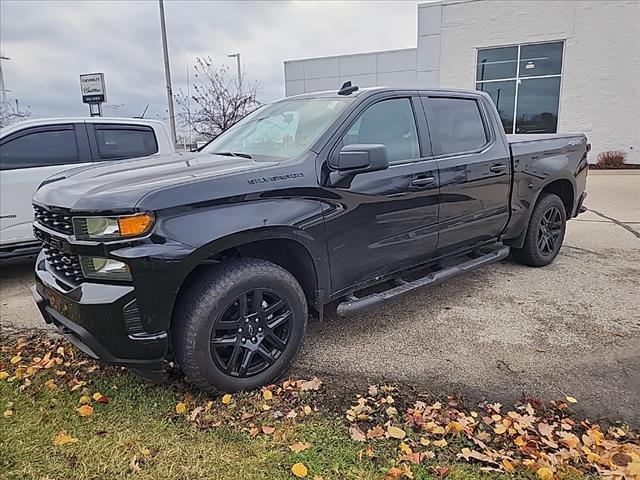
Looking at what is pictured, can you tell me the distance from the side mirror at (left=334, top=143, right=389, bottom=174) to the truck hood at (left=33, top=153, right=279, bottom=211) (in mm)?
450

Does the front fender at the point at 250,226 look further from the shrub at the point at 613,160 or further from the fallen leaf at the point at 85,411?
the shrub at the point at 613,160

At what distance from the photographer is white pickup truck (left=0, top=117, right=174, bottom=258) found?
18.3 ft

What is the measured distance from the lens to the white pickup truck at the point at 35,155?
18.3 ft

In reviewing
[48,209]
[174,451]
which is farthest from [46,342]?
[174,451]

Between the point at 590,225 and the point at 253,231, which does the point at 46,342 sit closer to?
the point at 253,231

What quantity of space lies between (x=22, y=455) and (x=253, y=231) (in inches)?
65.9

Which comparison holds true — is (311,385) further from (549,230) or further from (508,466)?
(549,230)

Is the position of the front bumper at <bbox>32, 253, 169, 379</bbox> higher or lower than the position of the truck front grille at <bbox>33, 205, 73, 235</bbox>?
lower

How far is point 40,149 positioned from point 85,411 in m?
4.08

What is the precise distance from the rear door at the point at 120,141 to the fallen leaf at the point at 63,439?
4.25 meters

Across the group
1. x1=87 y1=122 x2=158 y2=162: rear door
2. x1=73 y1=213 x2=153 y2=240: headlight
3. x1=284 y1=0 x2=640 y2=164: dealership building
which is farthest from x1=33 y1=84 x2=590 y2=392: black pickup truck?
x1=284 y1=0 x2=640 y2=164: dealership building

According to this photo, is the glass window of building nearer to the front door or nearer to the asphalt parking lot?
the asphalt parking lot

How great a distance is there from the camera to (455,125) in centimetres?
440

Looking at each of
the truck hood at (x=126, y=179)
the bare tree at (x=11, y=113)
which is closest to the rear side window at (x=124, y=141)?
the truck hood at (x=126, y=179)
